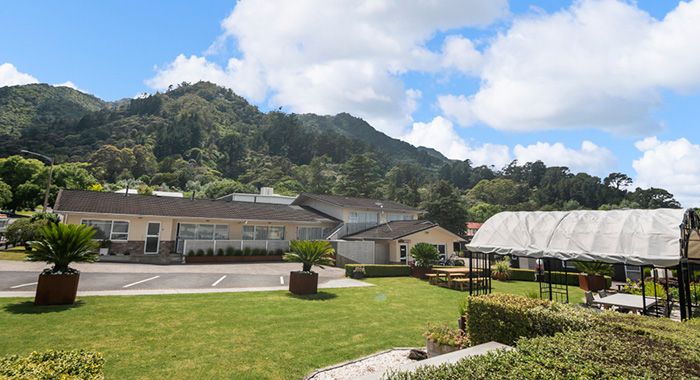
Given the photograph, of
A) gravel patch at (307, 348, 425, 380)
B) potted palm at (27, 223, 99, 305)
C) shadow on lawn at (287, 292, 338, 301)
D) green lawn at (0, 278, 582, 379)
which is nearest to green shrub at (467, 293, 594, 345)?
gravel patch at (307, 348, 425, 380)

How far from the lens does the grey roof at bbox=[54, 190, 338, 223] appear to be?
25.1m

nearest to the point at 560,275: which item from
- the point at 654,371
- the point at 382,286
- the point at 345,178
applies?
the point at 382,286

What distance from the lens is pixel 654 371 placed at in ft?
13.3

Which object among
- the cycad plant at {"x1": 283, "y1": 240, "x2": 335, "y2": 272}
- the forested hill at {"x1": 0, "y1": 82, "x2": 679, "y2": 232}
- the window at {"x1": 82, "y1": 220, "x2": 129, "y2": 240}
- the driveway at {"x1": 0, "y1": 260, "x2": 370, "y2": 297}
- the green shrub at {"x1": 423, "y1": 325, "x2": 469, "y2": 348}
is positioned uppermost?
the forested hill at {"x1": 0, "y1": 82, "x2": 679, "y2": 232}

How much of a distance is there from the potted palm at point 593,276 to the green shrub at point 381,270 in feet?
37.1

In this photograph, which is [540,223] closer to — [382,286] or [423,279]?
[382,286]

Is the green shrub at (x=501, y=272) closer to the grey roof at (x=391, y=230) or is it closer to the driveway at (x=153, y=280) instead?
the grey roof at (x=391, y=230)

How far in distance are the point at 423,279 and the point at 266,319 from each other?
1531cm

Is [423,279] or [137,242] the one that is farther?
[137,242]

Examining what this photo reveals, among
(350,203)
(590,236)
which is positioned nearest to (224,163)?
(350,203)

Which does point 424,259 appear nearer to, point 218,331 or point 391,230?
point 391,230

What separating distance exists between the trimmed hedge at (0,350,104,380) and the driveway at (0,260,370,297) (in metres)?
11.8

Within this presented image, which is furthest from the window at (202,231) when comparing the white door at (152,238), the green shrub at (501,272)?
the green shrub at (501,272)

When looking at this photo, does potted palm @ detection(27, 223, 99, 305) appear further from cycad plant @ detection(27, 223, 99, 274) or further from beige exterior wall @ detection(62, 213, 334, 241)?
beige exterior wall @ detection(62, 213, 334, 241)
